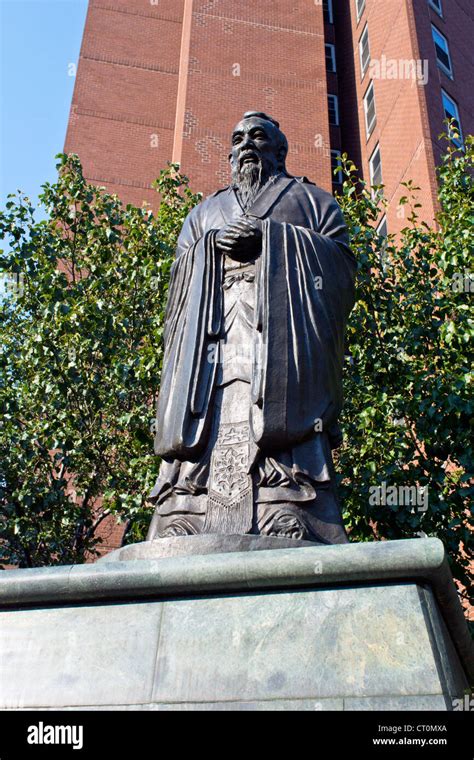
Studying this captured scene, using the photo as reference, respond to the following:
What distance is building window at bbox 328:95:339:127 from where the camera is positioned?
31.4 meters

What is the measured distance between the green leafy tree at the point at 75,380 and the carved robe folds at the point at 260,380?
19.2 feet

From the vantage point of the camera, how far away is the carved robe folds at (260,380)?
4.84 m

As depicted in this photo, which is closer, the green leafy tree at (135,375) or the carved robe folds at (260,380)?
the carved robe folds at (260,380)

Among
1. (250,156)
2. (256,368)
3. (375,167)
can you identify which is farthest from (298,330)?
(375,167)

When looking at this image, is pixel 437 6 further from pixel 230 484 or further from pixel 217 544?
pixel 217 544

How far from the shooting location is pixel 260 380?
5.14m

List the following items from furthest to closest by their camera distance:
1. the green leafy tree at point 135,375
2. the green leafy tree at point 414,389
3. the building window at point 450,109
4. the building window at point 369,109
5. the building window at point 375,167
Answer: the building window at point 369,109
the building window at point 375,167
the building window at point 450,109
the green leafy tree at point 135,375
the green leafy tree at point 414,389

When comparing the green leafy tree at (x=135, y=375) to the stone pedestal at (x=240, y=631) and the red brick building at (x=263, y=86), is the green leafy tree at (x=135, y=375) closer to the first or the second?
the stone pedestal at (x=240, y=631)

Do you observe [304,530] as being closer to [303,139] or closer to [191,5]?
[303,139]

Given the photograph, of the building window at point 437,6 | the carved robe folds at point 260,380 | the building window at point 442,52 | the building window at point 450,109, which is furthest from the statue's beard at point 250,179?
the building window at point 437,6

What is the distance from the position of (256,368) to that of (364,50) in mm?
29628

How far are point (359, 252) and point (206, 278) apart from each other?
756cm

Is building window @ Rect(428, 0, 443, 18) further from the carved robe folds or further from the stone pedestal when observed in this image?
the stone pedestal

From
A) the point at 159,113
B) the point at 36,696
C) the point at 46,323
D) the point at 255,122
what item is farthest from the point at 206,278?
the point at 159,113
